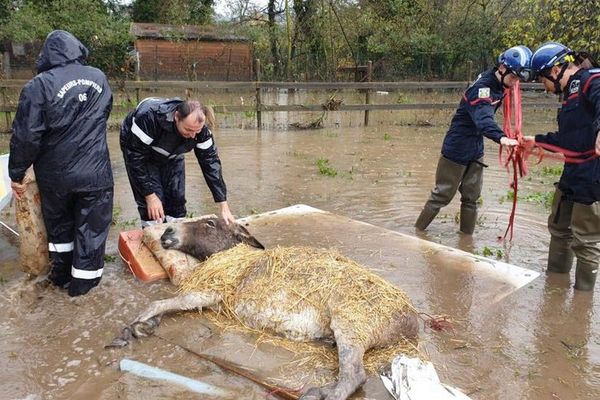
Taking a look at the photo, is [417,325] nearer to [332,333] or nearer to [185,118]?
[332,333]

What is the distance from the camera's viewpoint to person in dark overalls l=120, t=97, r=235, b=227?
468cm

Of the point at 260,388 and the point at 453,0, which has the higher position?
the point at 453,0

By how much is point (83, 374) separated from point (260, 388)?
1.12 m

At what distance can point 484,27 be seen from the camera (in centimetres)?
2441

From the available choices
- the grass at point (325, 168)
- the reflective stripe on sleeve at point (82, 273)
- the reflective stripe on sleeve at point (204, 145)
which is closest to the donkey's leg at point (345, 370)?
the reflective stripe on sleeve at point (82, 273)

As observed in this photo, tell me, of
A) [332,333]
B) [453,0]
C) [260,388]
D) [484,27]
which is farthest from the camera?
[453,0]


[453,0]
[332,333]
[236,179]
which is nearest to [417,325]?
[332,333]

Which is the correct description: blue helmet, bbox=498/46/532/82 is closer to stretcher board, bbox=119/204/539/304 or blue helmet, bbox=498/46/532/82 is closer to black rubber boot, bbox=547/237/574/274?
black rubber boot, bbox=547/237/574/274

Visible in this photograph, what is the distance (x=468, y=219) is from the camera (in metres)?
6.33

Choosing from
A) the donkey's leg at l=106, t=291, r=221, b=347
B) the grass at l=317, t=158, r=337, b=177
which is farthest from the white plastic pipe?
the grass at l=317, t=158, r=337, b=177

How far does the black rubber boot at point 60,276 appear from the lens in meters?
4.52

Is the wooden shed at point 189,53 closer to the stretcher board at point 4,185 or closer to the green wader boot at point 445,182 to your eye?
the stretcher board at point 4,185

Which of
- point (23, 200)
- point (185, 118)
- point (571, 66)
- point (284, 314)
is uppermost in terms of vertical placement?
point (571, 66)

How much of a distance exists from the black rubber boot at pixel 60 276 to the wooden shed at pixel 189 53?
771 inches
